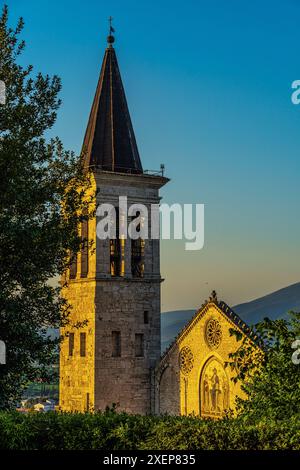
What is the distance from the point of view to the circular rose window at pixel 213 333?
3531cm

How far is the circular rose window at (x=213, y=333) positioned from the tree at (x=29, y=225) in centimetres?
1703

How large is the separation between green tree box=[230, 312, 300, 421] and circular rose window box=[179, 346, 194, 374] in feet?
66.1

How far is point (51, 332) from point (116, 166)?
2072cm

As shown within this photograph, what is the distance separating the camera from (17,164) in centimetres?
1712

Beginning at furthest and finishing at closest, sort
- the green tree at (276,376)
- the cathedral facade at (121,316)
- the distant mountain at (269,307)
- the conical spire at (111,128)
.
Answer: the distant mountain at (269,307)
the conical spire at (111,128)
the cathedral facade at (121,316)
the green tree at (276,376)

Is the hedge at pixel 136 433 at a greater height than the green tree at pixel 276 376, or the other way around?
the green tree at pixel 276 376

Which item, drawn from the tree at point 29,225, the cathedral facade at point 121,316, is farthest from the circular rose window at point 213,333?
the tree at point 29,225

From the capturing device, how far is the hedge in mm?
12720

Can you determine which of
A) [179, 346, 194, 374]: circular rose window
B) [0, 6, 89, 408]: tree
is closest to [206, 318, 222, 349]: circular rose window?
[179, 346, 194, 374]: circular rose window

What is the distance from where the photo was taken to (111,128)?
1549 inches

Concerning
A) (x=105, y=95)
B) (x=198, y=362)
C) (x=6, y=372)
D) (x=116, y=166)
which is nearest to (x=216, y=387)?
(x=198, y=362)

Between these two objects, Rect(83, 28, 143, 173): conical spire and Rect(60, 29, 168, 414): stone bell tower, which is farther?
Rect(83, 28, 143, 173): conical spire

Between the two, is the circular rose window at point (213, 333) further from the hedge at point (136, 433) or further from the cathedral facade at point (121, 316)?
the hedge at point (136, 433)

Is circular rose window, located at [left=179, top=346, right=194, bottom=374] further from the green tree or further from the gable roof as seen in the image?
the green tree
